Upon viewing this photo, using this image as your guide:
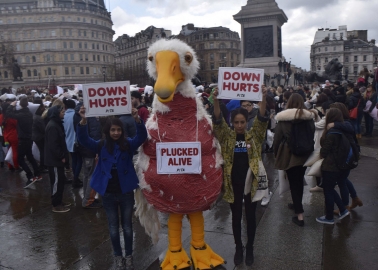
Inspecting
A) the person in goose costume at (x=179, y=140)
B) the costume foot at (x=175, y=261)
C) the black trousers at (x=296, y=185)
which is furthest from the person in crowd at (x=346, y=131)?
the costume foot at (x=175, y=261)

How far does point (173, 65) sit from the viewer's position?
12.1 feet

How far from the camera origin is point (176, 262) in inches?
148

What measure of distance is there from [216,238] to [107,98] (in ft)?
7.62

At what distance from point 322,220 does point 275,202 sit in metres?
1.02

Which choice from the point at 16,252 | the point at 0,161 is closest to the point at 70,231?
the point at 16,252

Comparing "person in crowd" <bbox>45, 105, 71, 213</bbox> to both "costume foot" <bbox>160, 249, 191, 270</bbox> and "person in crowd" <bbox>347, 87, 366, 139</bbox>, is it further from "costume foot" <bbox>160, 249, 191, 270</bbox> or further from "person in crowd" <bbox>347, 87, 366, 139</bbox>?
"person in crowd" <bbox>347, 87, 366, 139</bbox>

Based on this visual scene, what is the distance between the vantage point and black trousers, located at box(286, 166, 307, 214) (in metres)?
4.81

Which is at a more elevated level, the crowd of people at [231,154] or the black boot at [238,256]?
the crowd of people at [231,154]

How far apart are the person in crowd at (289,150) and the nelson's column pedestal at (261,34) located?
2077cm

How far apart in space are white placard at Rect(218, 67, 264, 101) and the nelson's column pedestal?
2172cm

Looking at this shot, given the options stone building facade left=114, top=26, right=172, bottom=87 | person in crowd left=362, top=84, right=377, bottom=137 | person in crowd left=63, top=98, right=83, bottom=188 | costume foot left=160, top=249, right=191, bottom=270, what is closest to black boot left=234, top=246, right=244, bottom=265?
costume foot left=160, top=249, right=191, bottom=270

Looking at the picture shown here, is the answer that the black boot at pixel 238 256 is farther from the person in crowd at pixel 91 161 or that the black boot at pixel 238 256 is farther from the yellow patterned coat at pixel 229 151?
the person in crowd at pixel 91 161

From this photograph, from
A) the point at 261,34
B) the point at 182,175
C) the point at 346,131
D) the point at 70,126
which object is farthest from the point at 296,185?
the point at 261,34

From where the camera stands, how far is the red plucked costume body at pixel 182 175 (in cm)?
361
